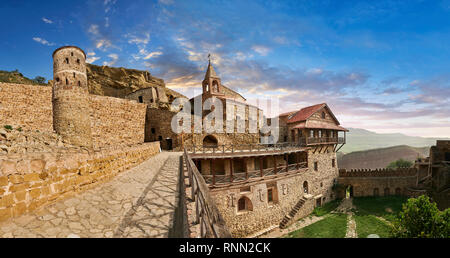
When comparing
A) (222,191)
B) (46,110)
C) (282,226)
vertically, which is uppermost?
(46,110)

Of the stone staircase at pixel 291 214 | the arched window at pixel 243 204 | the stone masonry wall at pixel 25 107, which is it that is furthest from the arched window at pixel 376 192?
the stone masonry wall at pixel 25 107

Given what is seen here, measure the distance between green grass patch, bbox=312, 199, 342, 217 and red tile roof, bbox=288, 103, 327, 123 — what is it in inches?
422

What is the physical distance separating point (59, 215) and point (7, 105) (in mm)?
19708

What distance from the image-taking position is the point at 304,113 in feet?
78.2

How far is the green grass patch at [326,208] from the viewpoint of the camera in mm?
18453

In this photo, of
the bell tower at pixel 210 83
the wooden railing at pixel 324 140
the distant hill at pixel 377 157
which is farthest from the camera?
the distant hill at pixel 377 157

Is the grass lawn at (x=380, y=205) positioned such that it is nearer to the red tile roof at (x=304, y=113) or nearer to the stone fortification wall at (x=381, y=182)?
the stone fortification wall at (x=381, y=182)

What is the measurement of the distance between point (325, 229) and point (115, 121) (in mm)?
24056

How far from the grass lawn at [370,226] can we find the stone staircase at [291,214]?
4.75m

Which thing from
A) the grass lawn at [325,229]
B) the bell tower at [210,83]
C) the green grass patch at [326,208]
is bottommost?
the green grass patch at [326,208]

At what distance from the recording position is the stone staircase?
16166mm

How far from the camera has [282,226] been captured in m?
16.1
